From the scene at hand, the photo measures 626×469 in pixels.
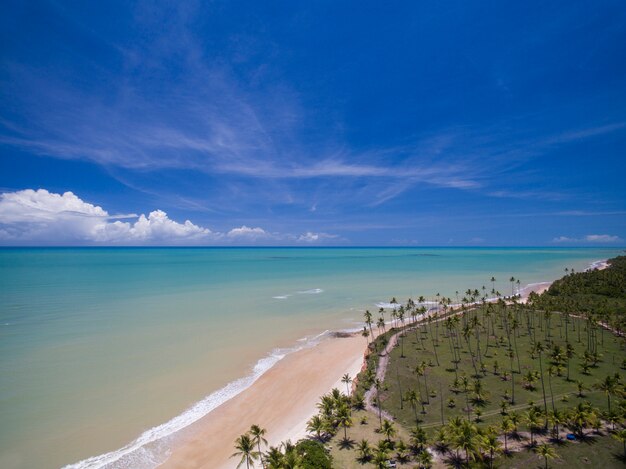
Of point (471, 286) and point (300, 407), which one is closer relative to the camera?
point (300, 407)

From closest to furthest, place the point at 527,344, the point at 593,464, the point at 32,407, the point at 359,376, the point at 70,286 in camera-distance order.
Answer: the point at 593,464
the point at 32,407
the point at 359,376
the point at 527,344
the point at 70,286

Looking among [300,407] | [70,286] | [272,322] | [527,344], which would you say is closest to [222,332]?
[272,322]

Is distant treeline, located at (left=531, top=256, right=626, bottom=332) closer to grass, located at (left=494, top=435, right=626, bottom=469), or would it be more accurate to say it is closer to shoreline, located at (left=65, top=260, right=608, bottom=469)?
grass, located at (left=494, top=435, right=626, bottom=469)

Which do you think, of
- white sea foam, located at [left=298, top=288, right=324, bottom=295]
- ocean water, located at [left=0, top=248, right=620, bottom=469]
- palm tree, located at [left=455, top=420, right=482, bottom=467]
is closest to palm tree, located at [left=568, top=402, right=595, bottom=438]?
palm tree, located at [left=455, top=420, right=482, bottom=467]

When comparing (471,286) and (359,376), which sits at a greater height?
(471,286)

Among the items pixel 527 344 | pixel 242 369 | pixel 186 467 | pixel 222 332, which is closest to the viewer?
pixel 186 467

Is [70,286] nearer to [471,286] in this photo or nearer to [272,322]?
[272,322]

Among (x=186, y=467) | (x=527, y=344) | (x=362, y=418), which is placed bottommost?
(x=186, y=467)
